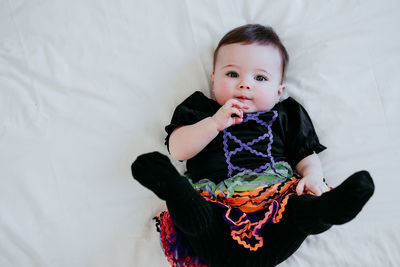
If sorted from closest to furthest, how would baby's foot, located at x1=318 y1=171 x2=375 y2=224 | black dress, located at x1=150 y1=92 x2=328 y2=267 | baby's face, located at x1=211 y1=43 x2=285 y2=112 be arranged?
baby's foot, located at x1=318 y1=171 x2=375 y2=224, black dress, located at x1=150 y1=92 x2=328 y2=267, baby's face, located at x1=211 y1=43 x2=285 y2=112

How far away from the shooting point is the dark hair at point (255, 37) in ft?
3.38

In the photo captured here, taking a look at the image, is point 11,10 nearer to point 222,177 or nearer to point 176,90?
point 176,90

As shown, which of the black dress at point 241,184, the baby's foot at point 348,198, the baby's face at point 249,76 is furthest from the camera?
the baby's face at point 249,76

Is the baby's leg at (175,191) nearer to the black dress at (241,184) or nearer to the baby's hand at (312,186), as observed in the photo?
the black dress at (241,184)

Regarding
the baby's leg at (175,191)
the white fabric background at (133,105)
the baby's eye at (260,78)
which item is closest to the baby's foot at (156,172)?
the baby's leg at (175,191)

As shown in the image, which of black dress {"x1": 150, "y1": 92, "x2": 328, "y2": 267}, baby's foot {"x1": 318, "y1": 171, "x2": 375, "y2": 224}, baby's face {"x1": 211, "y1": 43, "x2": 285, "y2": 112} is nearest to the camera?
baby's foot {"x1": 318, "y1": 171, "x2": 375, "y2": 224}

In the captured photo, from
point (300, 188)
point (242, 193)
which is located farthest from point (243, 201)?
point (300, 188)

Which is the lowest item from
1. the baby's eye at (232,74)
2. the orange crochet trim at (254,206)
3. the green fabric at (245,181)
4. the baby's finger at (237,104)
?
the orange crochet trim at (254,206)

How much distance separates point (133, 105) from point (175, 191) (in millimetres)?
404

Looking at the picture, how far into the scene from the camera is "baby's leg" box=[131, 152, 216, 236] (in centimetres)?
80

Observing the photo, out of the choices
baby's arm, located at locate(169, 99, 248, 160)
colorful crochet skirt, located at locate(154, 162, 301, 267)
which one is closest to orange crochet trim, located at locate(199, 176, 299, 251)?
colorful crochet skirt, located at locate(154, 162, 301, 267)

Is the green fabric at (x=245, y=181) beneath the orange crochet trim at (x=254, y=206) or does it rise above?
above

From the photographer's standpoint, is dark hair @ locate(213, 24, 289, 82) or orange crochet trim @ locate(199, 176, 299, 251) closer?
orange crochet trim @ locate(199, 176, 299, 251)

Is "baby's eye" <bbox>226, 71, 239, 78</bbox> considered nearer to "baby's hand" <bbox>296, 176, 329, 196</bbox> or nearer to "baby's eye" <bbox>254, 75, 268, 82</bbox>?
"baby's eye" <bbox>254, 75, 268, 82</bbox>
